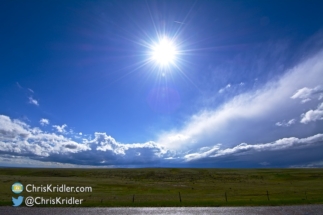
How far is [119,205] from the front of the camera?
29.8 m

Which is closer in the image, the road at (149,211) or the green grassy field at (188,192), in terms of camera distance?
the road at (149,211)

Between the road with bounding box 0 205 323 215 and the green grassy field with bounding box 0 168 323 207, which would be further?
the green grassy field with bounding box 0 168 323 207

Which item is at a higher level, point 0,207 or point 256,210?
point 0,207

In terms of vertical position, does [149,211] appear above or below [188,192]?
above

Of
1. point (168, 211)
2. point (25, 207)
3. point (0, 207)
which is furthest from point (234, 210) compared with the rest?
point (0, 207)

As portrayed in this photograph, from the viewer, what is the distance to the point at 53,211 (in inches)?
993

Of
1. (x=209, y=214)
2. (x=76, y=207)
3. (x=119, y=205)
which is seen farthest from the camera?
(x=119, y=205)

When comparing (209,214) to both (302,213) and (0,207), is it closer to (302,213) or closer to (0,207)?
(302,213)

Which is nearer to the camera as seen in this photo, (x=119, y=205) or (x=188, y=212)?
(x=188, y=212)

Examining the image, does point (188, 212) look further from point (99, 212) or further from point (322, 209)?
point (322, 209)

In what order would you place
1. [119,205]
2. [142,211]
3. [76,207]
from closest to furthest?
[142,211] → [76,207] → [119,205]

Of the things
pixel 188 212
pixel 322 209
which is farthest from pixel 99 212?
pixel 322 209

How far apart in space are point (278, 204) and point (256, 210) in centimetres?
620

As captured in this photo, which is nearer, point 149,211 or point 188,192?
point 149,211
